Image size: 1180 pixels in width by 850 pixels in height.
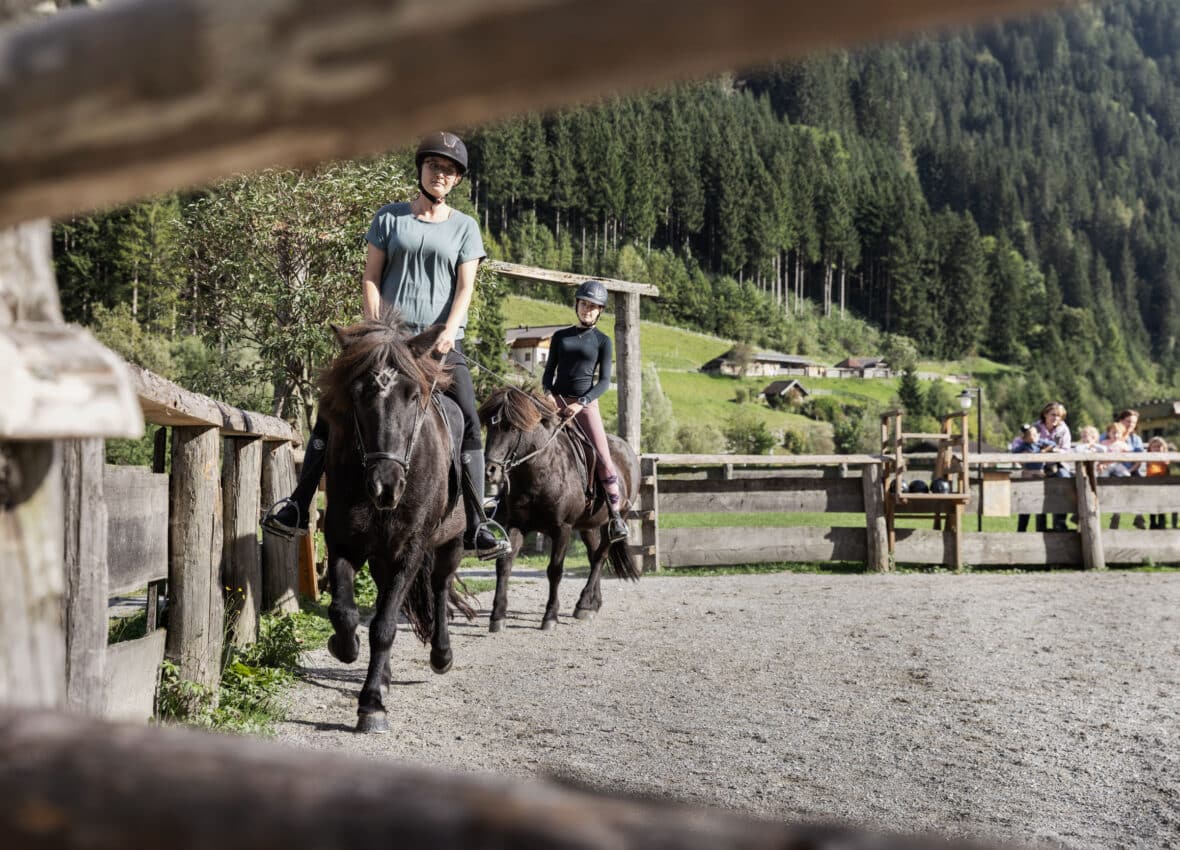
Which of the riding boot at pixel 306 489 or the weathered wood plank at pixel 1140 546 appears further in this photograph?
the weathered wood plank at pixel 1140 546

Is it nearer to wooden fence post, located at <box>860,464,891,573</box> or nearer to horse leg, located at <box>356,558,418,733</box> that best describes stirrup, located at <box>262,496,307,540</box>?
horse leg, located at <box>356,558,418,733</box>

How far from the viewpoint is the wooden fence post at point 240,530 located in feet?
21.9

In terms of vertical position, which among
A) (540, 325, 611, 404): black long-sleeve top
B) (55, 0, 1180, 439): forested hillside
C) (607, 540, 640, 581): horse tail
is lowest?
(607, 540, 640, 581): horse tail

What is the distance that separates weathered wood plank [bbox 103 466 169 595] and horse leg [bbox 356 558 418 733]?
1085mm

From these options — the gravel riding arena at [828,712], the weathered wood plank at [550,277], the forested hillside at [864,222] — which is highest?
the forested hillside at [864,222]

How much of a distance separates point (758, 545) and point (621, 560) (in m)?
4.07

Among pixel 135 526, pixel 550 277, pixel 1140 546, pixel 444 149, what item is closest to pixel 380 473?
pixel 135 526

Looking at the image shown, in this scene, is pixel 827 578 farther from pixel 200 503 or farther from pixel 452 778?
pixel 452 778

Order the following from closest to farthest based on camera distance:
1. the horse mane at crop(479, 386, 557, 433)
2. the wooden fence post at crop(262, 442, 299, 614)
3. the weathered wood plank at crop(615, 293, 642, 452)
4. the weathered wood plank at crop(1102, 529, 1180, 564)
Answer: the wooden fence post at crop(262, 442, 299, 614)
the horse mane at crop(479, 386, 557, 433)
the weathered wood plank at crop(615, 293, 642, 452)
the weathered wood plank at crop(1102, 529, 1180, 564)

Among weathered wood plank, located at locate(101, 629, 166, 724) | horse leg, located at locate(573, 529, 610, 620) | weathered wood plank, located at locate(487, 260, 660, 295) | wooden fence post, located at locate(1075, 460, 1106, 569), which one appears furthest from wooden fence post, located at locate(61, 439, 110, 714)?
wooden fence post, located at locate(1075, 460, 1106, 569)

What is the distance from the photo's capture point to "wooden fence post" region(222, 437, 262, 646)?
6.68 metres

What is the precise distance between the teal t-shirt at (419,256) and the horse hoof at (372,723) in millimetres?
2163

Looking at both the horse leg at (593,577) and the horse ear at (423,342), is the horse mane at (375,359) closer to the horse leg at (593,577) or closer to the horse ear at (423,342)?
the horse ear at (423,342)

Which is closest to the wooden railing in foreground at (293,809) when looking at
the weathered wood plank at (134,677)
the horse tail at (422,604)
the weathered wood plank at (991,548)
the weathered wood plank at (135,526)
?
the weathered wood plank at (134,677)
